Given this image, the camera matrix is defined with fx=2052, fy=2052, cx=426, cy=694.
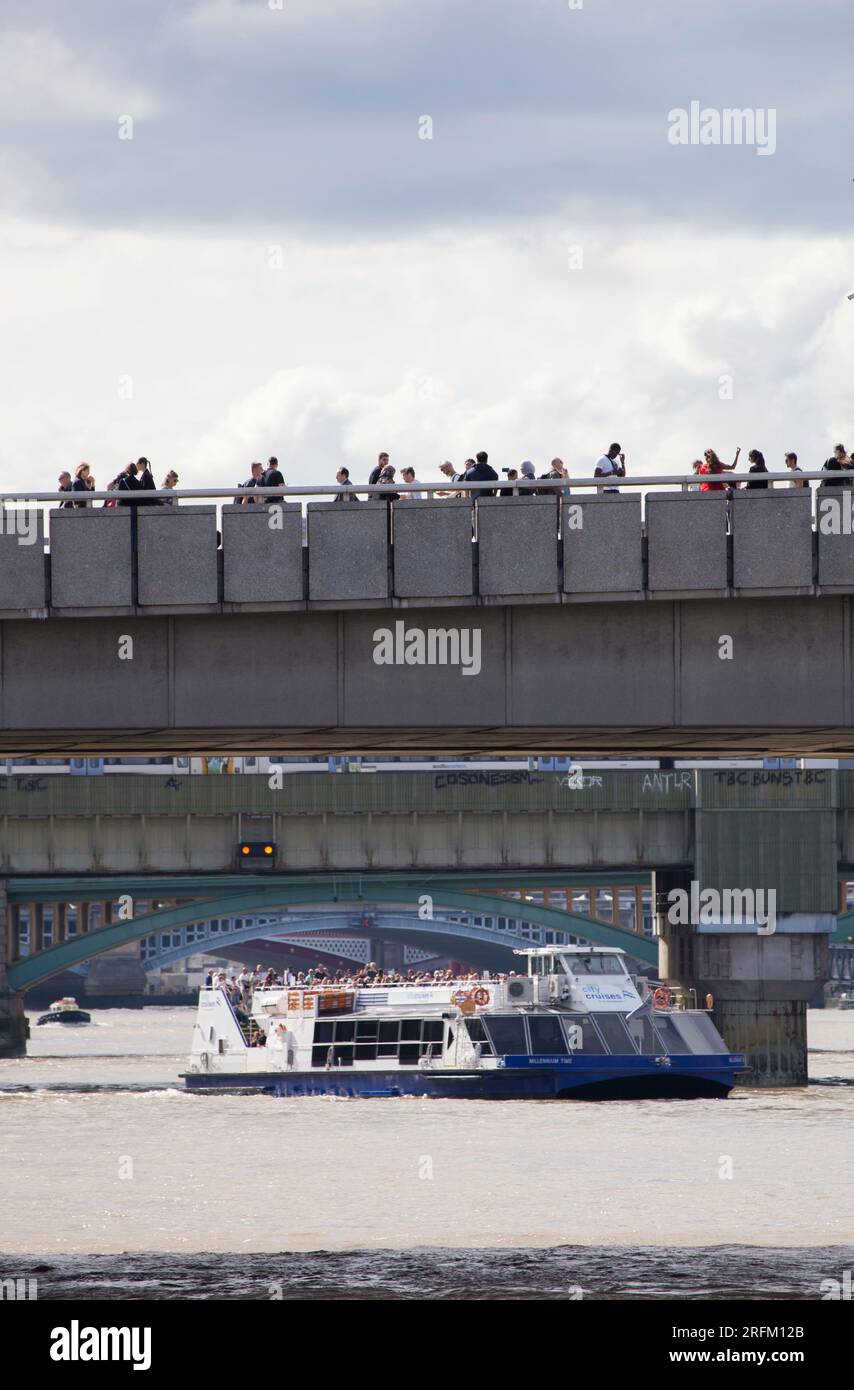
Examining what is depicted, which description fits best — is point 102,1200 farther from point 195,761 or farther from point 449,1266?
point 195,761

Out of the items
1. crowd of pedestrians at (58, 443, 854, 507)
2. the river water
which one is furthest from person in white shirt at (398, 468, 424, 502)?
the river water

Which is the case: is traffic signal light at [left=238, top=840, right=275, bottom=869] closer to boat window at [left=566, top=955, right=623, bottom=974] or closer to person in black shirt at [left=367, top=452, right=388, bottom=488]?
boat window at [left=566, top=955, right=623, bottom=974]

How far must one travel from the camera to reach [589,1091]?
62375mm

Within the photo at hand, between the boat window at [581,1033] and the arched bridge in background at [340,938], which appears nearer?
the boat window at [581,1033]

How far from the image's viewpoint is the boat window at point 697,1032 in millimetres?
63625

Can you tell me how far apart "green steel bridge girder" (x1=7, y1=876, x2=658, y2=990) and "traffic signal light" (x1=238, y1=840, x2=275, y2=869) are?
35.5ft

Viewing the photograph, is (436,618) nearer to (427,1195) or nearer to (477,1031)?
(427,1195)

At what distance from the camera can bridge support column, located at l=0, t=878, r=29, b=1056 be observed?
8769cm

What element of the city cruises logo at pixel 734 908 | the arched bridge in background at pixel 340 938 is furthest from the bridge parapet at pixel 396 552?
the arched bridge in background at pixel 340 938

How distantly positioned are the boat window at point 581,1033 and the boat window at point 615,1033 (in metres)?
0.26

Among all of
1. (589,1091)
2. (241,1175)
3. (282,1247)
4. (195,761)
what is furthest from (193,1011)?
(282,1247)

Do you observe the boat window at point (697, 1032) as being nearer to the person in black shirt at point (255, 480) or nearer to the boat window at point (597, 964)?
the boat window at point (597, 964)

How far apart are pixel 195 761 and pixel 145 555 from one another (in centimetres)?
6748
